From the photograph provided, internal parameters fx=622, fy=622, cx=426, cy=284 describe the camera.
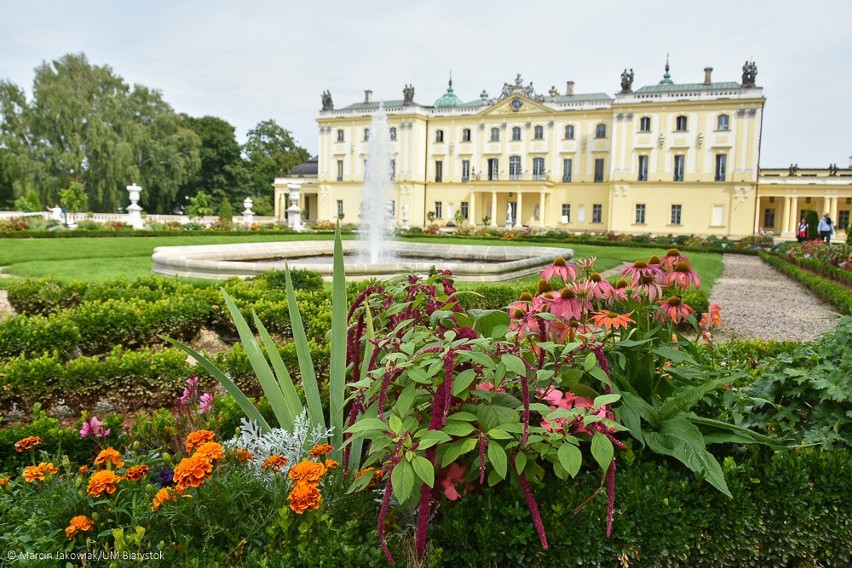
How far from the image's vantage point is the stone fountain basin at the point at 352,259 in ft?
29.8

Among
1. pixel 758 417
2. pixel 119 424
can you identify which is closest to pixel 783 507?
pixel 758 417

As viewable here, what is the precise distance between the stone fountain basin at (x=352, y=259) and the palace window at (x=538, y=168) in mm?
29050

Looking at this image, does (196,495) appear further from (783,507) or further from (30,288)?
(30,288)

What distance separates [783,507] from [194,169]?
45.4 metres

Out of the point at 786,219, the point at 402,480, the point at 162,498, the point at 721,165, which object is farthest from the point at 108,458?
the point at 786,219

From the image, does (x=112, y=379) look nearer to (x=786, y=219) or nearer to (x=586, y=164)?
(x=586, y=164)

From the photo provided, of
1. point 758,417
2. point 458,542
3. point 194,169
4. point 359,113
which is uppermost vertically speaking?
point 359,113

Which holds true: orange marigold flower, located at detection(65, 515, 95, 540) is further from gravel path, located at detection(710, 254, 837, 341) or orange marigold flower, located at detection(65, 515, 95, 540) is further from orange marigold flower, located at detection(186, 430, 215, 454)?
gravel path, located at detection(710, 254, 837, 341)

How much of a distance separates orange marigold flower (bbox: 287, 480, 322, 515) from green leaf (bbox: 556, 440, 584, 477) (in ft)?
2.35

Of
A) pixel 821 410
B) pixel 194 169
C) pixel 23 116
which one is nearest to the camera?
pixel 821 410

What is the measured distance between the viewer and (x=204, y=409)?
2844 mm

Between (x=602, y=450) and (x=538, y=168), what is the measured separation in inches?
1691

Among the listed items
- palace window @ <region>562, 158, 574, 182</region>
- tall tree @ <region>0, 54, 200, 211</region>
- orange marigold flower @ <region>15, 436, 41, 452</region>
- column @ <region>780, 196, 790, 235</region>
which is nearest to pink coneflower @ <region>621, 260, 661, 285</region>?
orange marigold flower @ <region>15, 436, 41, 452</region>

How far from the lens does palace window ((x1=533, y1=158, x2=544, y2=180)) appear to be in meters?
43.1
